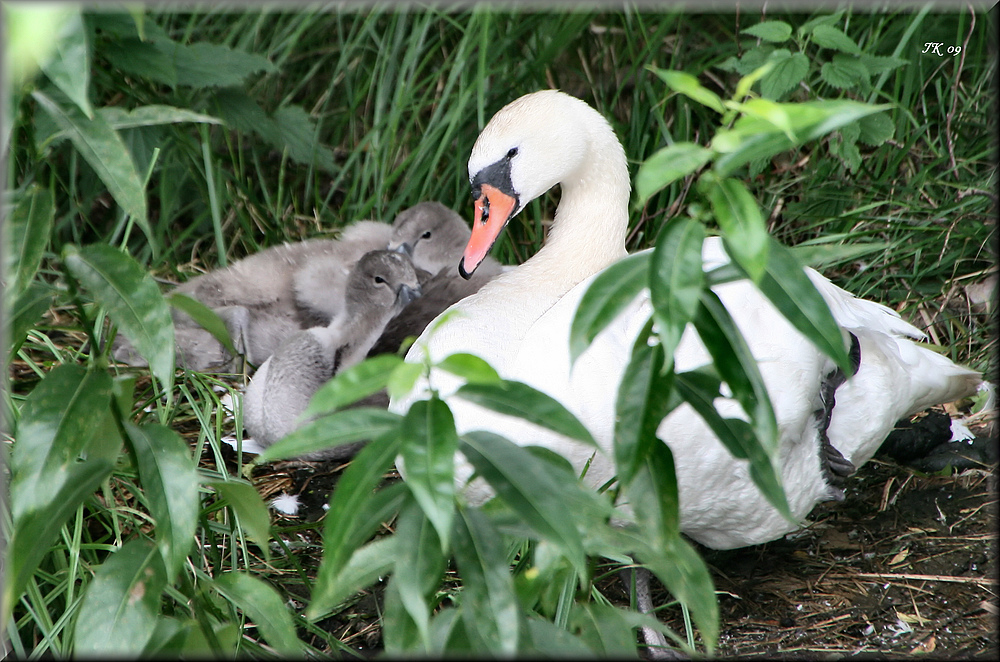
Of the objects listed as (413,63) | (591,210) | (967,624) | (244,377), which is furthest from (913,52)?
(244,377)

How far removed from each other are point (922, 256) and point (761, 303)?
1.17 m

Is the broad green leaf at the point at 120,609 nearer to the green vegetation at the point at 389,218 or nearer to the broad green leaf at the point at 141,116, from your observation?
the green vegetation at the point at 389,218

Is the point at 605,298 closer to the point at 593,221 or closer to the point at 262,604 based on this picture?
the point at 262,604

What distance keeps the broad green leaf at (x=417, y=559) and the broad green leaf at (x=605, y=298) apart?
0.23 metres

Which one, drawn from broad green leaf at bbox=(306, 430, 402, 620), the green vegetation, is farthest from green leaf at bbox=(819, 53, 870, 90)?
broad green leaf at bbox=(306, 430, 402, 620)

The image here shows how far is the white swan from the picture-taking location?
1.84 metres

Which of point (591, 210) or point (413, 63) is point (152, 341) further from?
point (413, 63)

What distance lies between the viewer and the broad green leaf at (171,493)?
116cm

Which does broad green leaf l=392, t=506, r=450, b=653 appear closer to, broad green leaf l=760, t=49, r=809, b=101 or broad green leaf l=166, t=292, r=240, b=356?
broad green leaf l=166, t=292, r=240, b=356

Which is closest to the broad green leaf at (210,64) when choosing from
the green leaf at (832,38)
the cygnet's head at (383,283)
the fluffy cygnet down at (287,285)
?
the fluffy cygnet down at (287,285)

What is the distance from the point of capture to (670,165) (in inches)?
37.8

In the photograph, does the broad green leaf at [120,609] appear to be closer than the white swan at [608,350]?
Result: Yes

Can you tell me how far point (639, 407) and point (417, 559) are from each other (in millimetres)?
286

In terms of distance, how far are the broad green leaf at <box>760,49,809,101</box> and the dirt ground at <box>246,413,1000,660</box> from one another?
100cm
